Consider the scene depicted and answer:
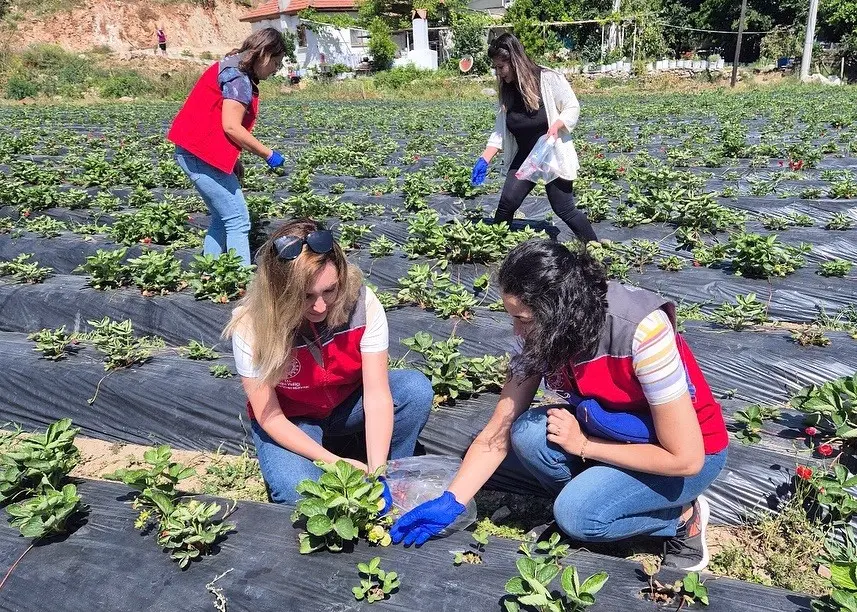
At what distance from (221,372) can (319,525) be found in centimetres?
167

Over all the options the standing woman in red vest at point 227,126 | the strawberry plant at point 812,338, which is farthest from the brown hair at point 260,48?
the strawberry plant at point 812,338

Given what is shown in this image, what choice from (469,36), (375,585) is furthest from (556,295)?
(469,36)

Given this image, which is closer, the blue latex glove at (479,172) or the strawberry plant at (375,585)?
the strawberry plant at (375,585)

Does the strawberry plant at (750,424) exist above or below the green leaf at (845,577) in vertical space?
below

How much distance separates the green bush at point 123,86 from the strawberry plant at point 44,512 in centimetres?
2824

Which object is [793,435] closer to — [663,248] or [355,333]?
[355,333]

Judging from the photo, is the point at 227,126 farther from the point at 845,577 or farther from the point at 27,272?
the point at 845,577

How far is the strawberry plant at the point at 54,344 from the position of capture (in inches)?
137

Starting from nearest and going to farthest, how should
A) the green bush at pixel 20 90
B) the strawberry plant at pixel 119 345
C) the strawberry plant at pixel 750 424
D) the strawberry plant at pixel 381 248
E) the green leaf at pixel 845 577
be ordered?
the green leaf at pixel 845 577, the strawberry plant at pixel 750 424, the strawberry plant at pixel 119 345, the strawberry plant at pixel 381 248, the green bush at pixel 20 90

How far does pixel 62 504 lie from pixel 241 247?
2.61 m

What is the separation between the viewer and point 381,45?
34.8m

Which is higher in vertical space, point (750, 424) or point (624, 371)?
point (624, 371)

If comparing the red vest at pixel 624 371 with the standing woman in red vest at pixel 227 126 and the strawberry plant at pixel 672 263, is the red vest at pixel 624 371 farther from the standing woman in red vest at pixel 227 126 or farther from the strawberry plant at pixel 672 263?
the standing woman in red vest at pixel 227 126

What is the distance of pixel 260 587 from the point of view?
1.85 metres
